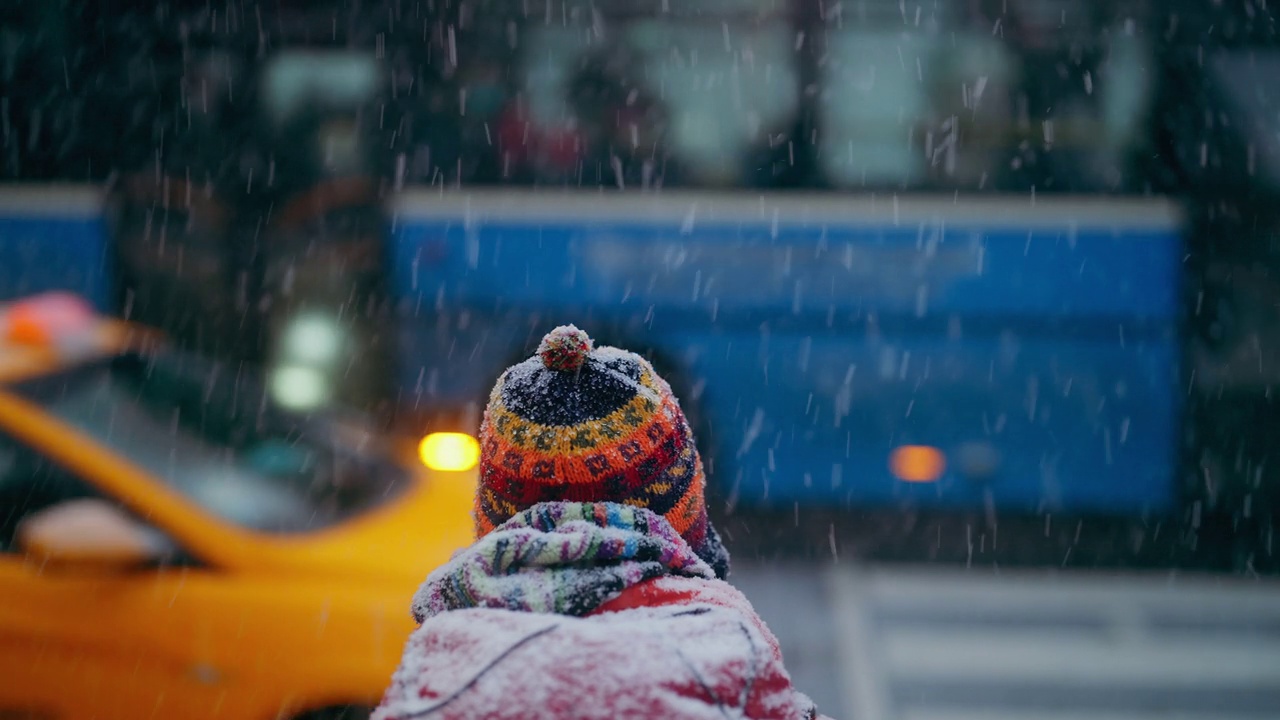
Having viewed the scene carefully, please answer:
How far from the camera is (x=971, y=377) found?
19.9 feet

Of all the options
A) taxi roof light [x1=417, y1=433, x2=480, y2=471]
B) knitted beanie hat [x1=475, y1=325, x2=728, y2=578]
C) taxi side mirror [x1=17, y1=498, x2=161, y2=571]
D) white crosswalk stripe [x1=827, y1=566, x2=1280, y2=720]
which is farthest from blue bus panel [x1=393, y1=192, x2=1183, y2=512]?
knitted beanie hat [x1=475, y1=325, x2=728, y2=578]

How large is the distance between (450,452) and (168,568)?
1663 millimetres

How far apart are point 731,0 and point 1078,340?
98.9 inches

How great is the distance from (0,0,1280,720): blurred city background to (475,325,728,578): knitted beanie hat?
4.05m

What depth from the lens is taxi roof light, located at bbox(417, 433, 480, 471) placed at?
4840 mm

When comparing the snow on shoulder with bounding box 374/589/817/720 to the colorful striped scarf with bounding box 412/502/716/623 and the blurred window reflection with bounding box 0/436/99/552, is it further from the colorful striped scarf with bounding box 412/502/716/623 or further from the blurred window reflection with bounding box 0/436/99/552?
the blurred window reflection with bounding box 0/436/99/552

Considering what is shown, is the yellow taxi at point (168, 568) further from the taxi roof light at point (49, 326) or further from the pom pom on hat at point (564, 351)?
the pom pom on hat at point (564, 351)

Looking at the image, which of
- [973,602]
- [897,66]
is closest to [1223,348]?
[973,602]

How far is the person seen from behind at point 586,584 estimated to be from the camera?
1.33 metres

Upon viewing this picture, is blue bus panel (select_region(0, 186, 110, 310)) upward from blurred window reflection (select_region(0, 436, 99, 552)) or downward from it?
upward

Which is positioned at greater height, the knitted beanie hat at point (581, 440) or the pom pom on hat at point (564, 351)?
the pom pom on hat at point (564, 351)

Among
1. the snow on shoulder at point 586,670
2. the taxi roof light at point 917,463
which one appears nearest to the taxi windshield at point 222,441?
the snow on shoulder at point 586,670

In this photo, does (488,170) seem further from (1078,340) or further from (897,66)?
(1078,340)

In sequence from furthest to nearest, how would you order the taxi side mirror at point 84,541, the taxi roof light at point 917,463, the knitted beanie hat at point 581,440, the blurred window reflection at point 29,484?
the taxi roof light at point 917,463 < the blurred window reflection at point 29,484 < the taxi side mirror at point 84,541 < the knitted beanie hat at point 581,440
